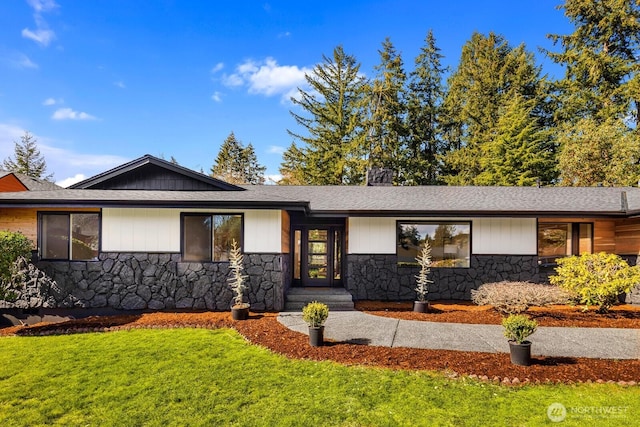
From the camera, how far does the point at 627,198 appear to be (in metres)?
11.3

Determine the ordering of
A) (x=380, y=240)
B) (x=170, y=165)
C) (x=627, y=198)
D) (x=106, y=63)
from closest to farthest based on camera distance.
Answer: (x=170, y=165)
(x=380, y=240)
(x=627, y=198)
(x=106, y=63)

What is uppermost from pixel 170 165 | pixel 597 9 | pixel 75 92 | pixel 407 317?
pixel 597 9

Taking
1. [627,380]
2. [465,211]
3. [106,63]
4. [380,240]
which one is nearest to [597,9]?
[465,211]

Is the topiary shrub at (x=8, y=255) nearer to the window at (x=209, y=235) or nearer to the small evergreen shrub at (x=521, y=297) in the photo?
the window at (x=209, y=235)

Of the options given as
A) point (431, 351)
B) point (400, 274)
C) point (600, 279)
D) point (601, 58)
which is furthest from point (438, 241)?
point (601, 58)

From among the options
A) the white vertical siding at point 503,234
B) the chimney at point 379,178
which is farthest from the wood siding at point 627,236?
the chimney at point 379,178

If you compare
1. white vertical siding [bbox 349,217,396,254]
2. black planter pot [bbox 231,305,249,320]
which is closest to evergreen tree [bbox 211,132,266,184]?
white vertical siding [bbox 349,217,396,254]

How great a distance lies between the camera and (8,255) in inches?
286

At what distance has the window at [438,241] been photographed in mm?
10219

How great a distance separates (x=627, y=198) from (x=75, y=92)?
71.3 ft

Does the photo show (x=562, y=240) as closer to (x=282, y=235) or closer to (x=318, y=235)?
(x=318, y=235)

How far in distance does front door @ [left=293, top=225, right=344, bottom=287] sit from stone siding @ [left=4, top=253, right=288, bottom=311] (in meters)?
2.22

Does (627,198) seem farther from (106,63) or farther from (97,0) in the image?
(106,63)

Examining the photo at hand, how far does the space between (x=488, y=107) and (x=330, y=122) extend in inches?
437
